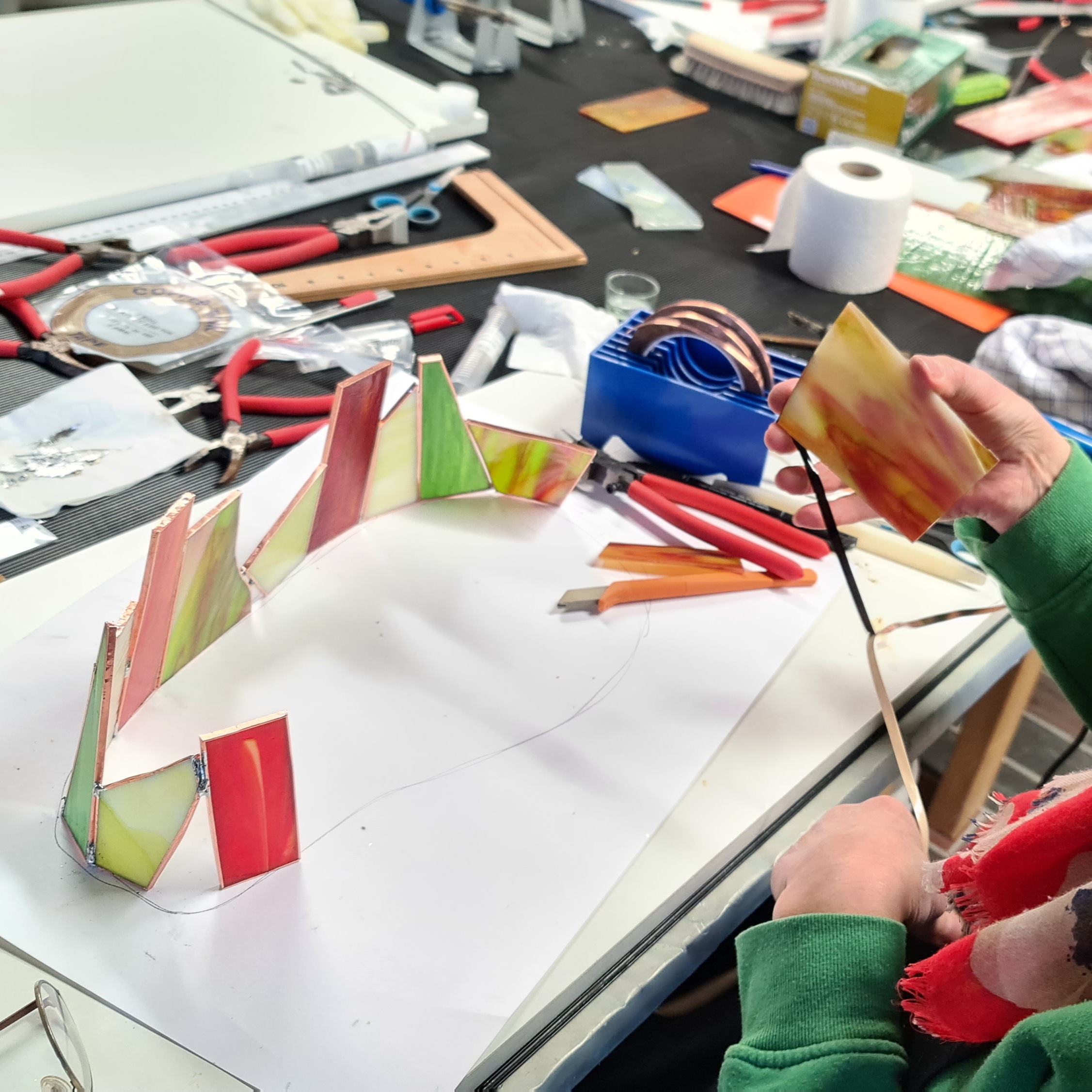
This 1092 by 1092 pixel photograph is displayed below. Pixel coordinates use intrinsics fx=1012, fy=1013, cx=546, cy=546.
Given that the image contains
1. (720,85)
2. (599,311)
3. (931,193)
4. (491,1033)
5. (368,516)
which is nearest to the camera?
(491,1033)

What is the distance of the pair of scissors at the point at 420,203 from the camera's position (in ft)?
3.21

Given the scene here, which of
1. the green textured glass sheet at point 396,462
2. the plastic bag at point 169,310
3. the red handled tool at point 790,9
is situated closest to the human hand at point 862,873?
the green textured glass sheet at point 396,462

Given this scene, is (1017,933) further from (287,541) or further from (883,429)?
(287,541)

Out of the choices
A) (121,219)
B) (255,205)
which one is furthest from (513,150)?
(121,219)

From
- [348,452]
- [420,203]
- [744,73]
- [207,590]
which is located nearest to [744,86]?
[744,73]

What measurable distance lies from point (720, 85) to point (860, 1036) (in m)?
1.23

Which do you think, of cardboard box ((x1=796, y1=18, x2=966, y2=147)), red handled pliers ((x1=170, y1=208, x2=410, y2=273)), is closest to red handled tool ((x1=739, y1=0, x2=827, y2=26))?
cardboard box ((x1=796, y1=18, x2=966, y2=147))

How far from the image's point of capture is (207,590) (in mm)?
533

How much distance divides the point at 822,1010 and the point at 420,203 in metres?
0.82

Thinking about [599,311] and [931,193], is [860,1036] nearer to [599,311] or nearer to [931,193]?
[599,311]

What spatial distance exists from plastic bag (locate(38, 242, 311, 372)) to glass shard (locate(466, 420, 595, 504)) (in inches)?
9.8

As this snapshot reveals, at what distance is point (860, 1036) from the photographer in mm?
430

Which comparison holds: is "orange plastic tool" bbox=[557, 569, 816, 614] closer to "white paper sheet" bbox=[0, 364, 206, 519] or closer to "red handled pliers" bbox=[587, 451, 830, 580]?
"red handled pliers" bbox=[587, 451, 830, 580]

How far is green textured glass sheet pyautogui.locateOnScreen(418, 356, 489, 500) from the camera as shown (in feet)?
2.12
